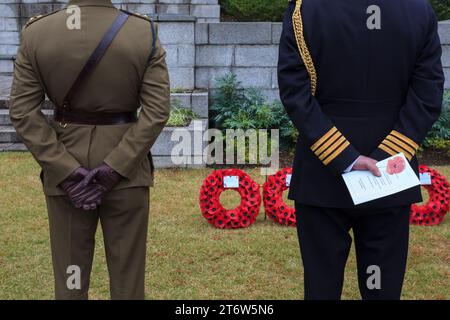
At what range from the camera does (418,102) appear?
9.73 ft

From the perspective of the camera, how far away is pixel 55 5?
42.8 ft

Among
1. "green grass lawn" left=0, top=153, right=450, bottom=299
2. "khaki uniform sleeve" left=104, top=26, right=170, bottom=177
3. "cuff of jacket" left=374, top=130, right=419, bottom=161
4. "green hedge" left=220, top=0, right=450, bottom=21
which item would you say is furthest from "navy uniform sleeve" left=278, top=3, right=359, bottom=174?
"green hedge" left=220, top=0, right=450, bottom=21

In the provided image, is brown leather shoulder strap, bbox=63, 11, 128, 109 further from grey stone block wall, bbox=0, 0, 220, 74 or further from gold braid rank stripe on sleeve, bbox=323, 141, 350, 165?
grey stone block wall, bbox=0, 0, 220, 74

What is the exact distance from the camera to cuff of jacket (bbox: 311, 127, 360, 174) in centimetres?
295

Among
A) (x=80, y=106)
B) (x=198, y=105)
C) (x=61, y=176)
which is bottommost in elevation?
(x=198, y=105)

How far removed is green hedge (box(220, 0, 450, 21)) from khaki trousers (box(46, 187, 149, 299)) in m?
9.85

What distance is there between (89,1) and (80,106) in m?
0.49

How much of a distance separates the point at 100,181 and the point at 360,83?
1.28 metres

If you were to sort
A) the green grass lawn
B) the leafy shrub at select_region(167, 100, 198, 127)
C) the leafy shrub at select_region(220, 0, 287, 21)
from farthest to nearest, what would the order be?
the leafy shrub at select_region(220, 0, 287, 21), the leafy shrub at select_region(167, 100, 198, 127), the green grass lawn

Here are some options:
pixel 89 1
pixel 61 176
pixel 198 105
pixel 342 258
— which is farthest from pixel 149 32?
pixel 198 105

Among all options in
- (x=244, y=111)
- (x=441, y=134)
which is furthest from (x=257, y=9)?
(x=441, y=134)

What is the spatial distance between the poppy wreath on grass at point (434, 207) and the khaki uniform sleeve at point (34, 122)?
3833mm
